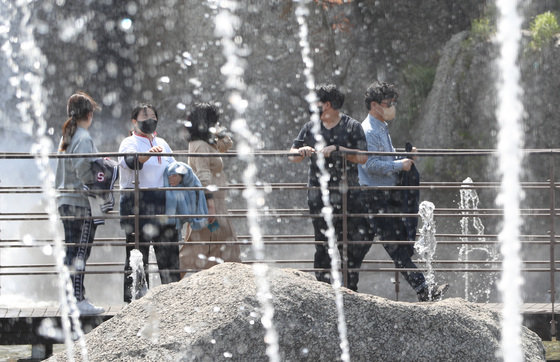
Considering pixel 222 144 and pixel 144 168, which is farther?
pixel 222 144

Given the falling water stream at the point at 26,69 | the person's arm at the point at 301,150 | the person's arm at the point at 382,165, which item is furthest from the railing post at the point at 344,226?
the falling water stream at the point at 26,69

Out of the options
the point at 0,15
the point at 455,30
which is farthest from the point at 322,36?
the point at 0,15

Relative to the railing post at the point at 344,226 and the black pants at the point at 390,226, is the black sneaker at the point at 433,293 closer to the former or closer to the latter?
the black pants at the point at 390,226

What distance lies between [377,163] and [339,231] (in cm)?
58

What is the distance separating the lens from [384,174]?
683cm

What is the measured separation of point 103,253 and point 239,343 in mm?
11696

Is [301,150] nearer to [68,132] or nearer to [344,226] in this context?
[344,226]

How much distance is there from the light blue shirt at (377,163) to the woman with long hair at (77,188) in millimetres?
1987

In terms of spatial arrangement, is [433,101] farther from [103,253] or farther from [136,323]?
[136,323]

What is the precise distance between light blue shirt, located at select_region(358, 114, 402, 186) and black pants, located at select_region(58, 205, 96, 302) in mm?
2018

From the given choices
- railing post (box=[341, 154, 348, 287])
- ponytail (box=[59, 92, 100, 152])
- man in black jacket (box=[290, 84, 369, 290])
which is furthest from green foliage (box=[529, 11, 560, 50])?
ponytail (box=[59, 92, 100, 152])

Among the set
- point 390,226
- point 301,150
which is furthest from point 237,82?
point 301,150

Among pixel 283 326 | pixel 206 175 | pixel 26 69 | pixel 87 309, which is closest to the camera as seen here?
pixel 283 326

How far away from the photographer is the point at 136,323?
472cm
